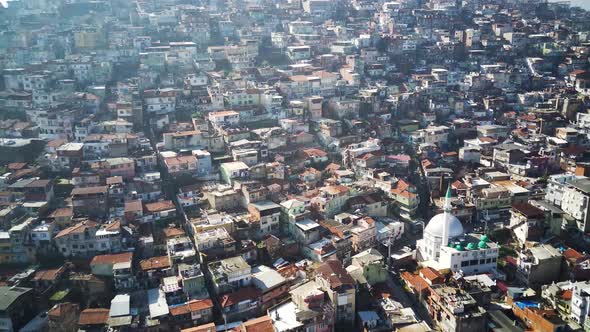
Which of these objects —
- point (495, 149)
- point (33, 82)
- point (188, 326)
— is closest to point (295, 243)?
point (188, 326)

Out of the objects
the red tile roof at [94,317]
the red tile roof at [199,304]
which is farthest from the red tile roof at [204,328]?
the red tile roof at [94,317]

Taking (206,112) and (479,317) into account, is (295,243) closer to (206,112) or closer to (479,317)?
(479,317)

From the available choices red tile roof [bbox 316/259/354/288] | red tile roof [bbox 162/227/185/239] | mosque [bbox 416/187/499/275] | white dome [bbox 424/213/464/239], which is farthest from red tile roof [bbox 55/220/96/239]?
white dome [bbox 424/213/464/239]

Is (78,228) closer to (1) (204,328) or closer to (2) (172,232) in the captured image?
(2) (172,232)

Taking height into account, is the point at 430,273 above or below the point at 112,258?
below

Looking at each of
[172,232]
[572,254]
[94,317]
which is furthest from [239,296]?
[572,254]

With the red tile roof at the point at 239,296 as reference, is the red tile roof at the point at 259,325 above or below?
below

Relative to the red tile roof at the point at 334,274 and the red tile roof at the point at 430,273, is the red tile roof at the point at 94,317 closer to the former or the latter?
the red tile roof at the point at 334,274

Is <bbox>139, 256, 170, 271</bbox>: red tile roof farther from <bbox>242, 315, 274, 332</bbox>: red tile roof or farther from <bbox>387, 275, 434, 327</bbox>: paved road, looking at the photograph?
<bbox>387, 275, 434, 327</bbox>: paved road
